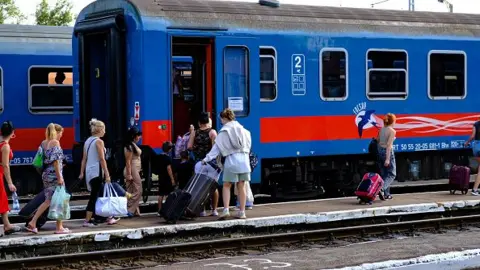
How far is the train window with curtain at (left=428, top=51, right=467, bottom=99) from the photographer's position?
17.8m

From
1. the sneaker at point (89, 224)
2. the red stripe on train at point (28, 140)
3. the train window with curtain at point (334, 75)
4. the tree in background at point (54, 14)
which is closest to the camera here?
the sneaker at point (89, 224)

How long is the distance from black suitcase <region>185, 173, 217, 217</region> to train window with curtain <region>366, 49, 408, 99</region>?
5.26 metres

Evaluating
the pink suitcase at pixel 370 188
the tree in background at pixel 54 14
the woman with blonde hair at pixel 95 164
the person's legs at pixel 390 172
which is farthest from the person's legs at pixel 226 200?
the tree in background at pixel 54 14

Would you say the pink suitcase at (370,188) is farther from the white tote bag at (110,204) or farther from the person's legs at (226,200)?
the white tote bag at (110,204)

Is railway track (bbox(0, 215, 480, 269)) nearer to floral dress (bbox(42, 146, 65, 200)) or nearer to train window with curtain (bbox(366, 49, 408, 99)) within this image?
floral dress (bbox(42, 146, 65, 200))

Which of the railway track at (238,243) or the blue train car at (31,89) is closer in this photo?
the railway track at (238,243)

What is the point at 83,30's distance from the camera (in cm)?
1569

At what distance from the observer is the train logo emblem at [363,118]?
55.0ft

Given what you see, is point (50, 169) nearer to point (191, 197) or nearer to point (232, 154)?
point (191, 197)

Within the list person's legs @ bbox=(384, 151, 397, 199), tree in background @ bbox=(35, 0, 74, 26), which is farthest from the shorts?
tree in background @ bbox=(35, 0, 74, 26)

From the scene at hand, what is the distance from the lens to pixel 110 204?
1201 cm

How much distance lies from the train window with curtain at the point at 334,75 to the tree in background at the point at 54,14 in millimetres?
30117

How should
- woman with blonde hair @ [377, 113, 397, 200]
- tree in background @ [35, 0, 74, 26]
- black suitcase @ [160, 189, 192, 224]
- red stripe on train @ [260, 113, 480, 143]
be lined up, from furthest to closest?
tree in background @ [35, 0, 74, 26]
red stripe on train @ [260, 113, 480, 143]
woman with blonde hair @ [377, 113, 397, 200]
black suitcase @ [160, 189, 192, 224]

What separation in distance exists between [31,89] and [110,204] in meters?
6.18
